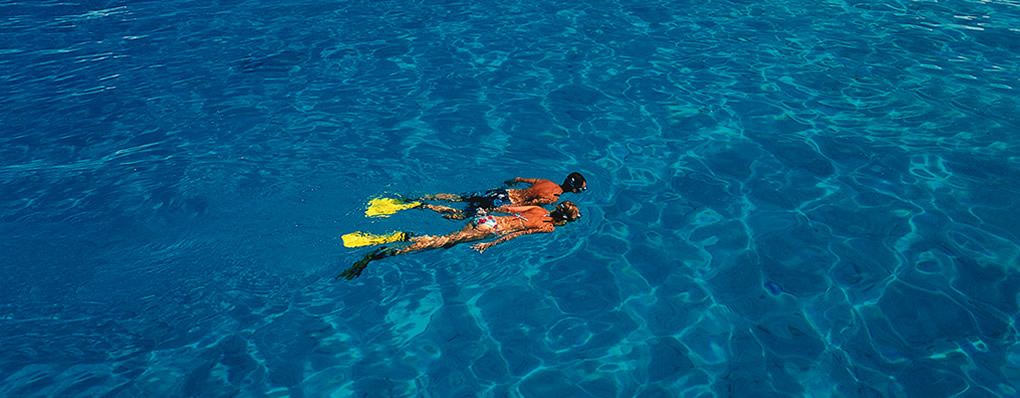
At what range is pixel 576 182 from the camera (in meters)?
7.08

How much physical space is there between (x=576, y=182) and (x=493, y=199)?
88cm

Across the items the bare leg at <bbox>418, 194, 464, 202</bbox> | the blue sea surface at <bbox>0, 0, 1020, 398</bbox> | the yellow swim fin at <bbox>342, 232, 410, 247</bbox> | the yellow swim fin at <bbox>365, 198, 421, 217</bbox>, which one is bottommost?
the blue sea surface at <bbox>0, 0, 1020, 398</bbox>

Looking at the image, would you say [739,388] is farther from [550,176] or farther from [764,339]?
[550,176]

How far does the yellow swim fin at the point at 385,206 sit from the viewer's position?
682cm

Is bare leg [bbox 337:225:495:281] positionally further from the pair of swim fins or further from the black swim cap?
the black swim cap

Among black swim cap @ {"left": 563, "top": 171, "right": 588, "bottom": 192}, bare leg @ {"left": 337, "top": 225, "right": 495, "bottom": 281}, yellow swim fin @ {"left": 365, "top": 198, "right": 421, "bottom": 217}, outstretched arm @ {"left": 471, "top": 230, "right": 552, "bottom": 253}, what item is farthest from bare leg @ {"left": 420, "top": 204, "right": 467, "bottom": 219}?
black swim cap @ {"left": 563, "top": 171, "right": 588, "bottom": 192}

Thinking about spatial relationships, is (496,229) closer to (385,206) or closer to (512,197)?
(512,197)

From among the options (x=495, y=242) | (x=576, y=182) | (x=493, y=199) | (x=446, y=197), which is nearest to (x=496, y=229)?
(x=495, y=242)

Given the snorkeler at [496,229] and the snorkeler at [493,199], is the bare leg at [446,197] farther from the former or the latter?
the snorkeler at [496,229]

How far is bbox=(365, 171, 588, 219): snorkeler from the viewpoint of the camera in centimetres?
682

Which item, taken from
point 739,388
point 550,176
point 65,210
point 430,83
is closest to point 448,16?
point 430,83

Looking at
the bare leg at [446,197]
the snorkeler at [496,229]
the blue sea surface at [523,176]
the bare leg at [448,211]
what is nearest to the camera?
the blue sea surface at [523,176]

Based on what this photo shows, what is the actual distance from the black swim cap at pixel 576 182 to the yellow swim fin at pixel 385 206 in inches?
59.9

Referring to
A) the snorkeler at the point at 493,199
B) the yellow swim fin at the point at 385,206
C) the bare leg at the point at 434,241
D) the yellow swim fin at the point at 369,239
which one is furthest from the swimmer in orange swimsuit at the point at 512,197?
the yellow swim fin at the point at 369,239
